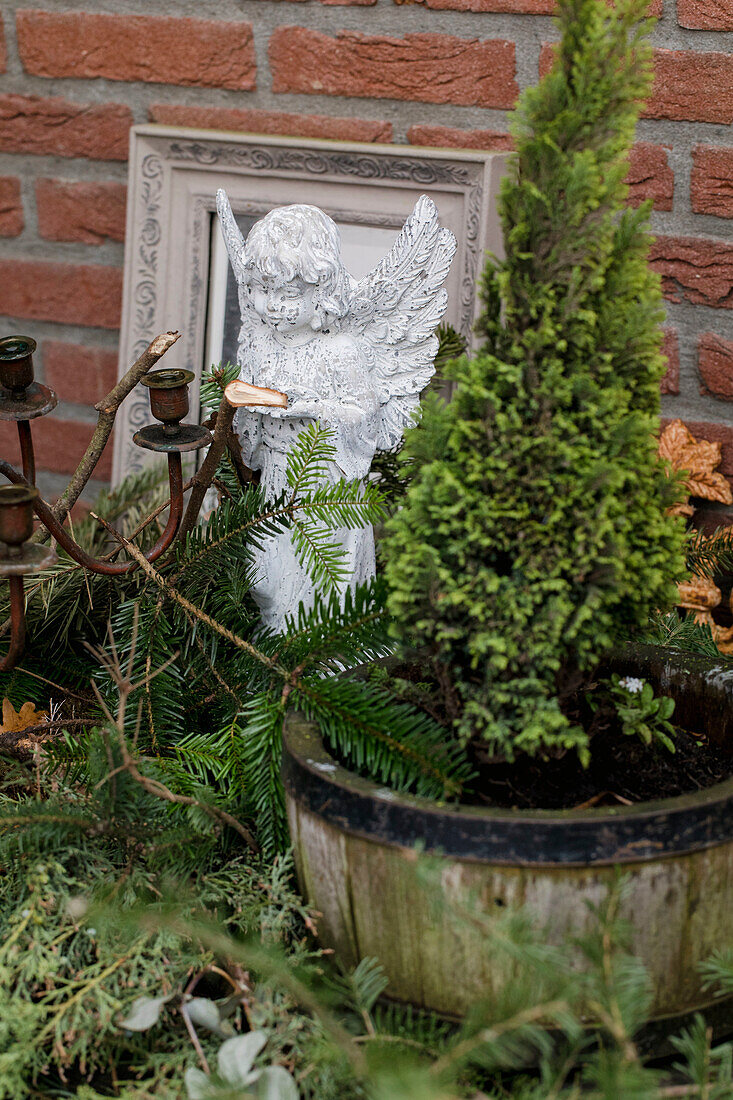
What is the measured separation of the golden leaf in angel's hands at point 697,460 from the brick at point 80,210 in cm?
84

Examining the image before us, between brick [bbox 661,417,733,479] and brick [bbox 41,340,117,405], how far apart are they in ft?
2.80

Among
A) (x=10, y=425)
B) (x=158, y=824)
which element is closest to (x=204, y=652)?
(x=158, y=824)

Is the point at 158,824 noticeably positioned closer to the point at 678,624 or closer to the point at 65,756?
the point at 65,756

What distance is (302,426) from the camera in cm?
88

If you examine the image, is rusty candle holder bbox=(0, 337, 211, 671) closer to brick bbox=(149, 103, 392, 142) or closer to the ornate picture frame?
the ornate picture frame

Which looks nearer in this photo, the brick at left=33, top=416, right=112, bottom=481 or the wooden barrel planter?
the wooden barrel planter

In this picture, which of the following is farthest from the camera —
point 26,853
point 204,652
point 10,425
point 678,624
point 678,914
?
point 10,425

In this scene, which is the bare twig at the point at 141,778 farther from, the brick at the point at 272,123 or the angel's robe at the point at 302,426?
the brick at the point at 272,123

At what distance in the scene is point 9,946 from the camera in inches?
25.6

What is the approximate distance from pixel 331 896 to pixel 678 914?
198 millimetres

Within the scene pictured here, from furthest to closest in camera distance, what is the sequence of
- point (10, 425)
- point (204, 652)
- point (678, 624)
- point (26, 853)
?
1. point (10, 425)
2. point (678, 624)
3. point (204, 652)
4. point (26, 853)

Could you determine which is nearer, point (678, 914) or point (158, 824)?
point (678, 914)

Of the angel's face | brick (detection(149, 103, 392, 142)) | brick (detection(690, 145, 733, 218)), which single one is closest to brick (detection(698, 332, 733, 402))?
brick (detection(690, 145, 733, 218))

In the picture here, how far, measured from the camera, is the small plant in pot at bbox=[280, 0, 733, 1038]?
569 mm
